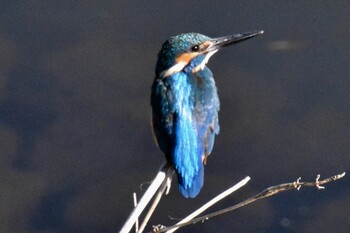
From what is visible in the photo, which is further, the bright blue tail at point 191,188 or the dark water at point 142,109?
the dark water at point 142,109

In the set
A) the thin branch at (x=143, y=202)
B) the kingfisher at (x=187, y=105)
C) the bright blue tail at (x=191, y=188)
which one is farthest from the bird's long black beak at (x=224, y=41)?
the thin branch at (x=143, y=202)

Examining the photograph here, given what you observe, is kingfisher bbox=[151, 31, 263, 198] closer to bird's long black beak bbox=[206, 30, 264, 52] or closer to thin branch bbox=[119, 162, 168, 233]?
bird's long black beak bbox=[206, 30, 264, 52]

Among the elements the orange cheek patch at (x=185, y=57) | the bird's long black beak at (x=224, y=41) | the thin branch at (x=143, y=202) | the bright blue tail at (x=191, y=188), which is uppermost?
the bird's long black beak at (x=224, y=41)

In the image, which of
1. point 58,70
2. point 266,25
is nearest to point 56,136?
point 58,70

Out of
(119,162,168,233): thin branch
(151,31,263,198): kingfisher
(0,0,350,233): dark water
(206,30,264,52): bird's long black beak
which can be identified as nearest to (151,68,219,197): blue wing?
(151,31,263,198): kingfisher


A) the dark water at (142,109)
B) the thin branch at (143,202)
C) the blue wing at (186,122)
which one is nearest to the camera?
the thin branch at (143,202)

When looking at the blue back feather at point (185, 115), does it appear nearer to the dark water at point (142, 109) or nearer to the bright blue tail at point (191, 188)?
the bright blue tail at point (191, 188)

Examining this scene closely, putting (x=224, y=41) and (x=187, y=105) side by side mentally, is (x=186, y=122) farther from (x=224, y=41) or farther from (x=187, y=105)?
(x=224, y=41)
